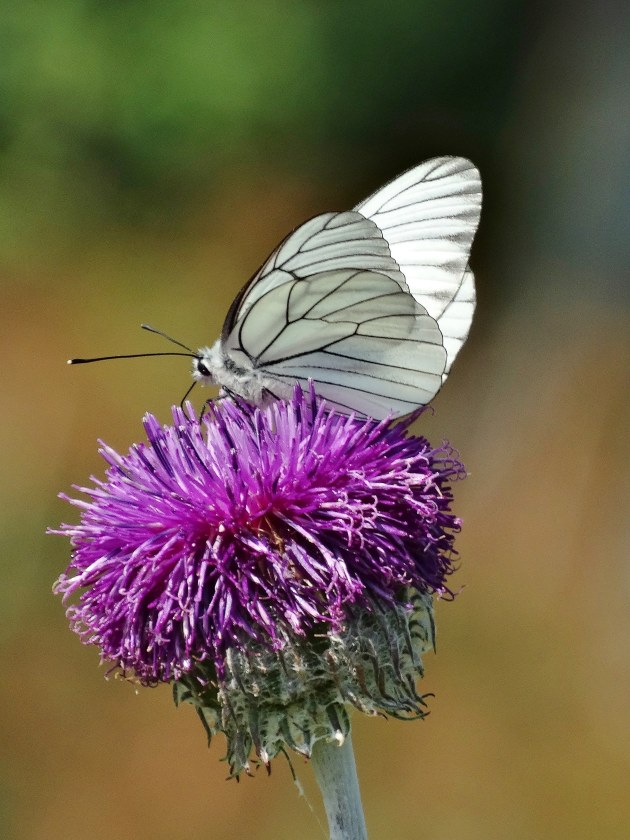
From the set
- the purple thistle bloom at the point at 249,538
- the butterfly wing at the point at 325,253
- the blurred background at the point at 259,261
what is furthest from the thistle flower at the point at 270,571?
the blurred background at the point at 259,261

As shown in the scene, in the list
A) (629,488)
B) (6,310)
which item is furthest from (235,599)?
(6,310)

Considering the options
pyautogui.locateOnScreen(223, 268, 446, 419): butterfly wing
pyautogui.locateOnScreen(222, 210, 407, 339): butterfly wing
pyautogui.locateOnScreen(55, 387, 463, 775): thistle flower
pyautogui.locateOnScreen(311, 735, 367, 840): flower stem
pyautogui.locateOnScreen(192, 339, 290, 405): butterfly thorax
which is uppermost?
pyautogui.locateOnScreen(222, 210, 407, 339): butterfly wing

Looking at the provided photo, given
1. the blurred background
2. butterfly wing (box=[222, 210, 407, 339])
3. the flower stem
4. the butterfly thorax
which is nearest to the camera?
the flower stem

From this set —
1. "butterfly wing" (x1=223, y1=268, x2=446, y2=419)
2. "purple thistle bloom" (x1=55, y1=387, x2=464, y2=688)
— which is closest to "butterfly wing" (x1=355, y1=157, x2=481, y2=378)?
"butterfly wing" (x1=223, y1=268, x2=446, y2=419)

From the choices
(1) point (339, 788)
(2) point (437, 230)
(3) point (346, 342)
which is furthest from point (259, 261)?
(1) point (339, 788)

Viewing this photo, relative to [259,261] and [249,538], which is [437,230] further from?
[259,261]

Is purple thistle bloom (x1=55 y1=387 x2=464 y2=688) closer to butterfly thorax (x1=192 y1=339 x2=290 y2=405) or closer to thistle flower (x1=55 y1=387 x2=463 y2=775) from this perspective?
thistle flower (x1=55 y1=387 x2=463 y2=775)

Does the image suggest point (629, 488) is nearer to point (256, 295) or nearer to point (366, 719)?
point (366, 719)
